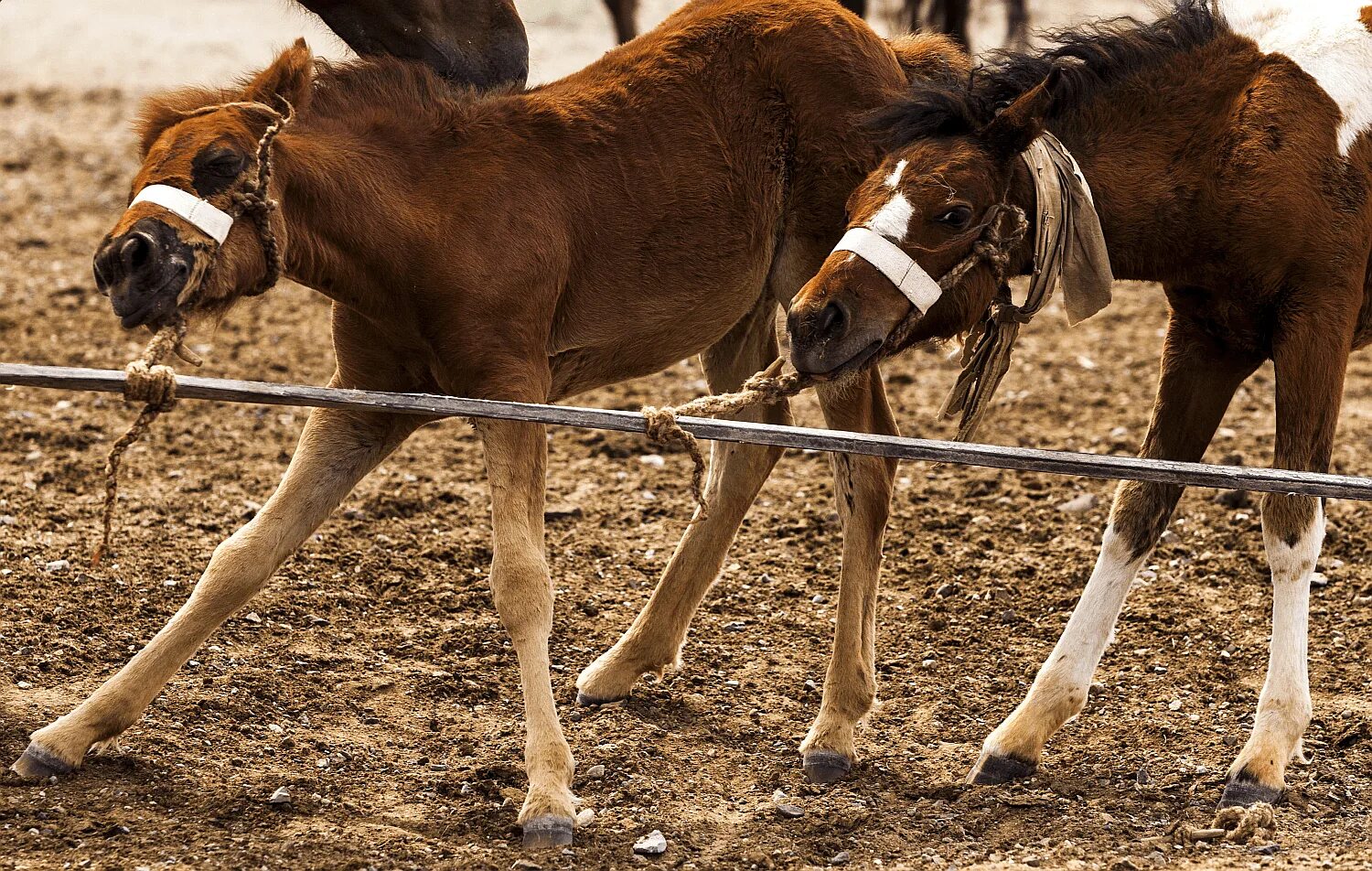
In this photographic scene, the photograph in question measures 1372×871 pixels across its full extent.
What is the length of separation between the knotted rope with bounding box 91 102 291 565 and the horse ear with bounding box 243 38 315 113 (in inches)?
1.9

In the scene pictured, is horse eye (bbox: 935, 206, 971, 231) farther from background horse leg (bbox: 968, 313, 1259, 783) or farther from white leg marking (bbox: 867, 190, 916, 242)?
background horse leg (bbox: 968, 313, 1259, 783)

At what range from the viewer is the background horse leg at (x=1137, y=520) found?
4.08 metres

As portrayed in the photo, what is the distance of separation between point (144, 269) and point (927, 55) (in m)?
2.49

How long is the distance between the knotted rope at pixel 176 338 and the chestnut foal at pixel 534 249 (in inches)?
0.6

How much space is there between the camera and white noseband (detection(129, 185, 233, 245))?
3.17m

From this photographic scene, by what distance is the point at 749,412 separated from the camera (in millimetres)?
4691

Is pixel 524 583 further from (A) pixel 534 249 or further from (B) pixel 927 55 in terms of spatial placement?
(B) pixel 927 55

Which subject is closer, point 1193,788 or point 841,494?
point 1193,788

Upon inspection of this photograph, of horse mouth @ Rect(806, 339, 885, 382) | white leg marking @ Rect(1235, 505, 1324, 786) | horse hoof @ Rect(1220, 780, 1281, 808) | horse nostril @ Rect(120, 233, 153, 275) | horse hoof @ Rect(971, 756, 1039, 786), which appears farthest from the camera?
horse hoof @ Rect(971, 756, 1039, 786)

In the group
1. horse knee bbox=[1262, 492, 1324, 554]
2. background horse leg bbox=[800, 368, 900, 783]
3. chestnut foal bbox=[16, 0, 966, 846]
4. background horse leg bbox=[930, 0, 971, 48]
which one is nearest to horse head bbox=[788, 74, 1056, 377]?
chestnut foal bbox=[16, 0, 966, 846]

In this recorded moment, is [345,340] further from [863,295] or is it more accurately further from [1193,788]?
[1193,788]

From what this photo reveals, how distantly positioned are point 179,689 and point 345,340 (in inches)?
46.3

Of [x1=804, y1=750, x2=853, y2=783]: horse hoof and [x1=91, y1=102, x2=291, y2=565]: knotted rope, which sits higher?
[x1=91, y1=102, x2=291, y2=565]: knotted rope

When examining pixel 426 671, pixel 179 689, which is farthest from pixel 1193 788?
pixel 179 689
